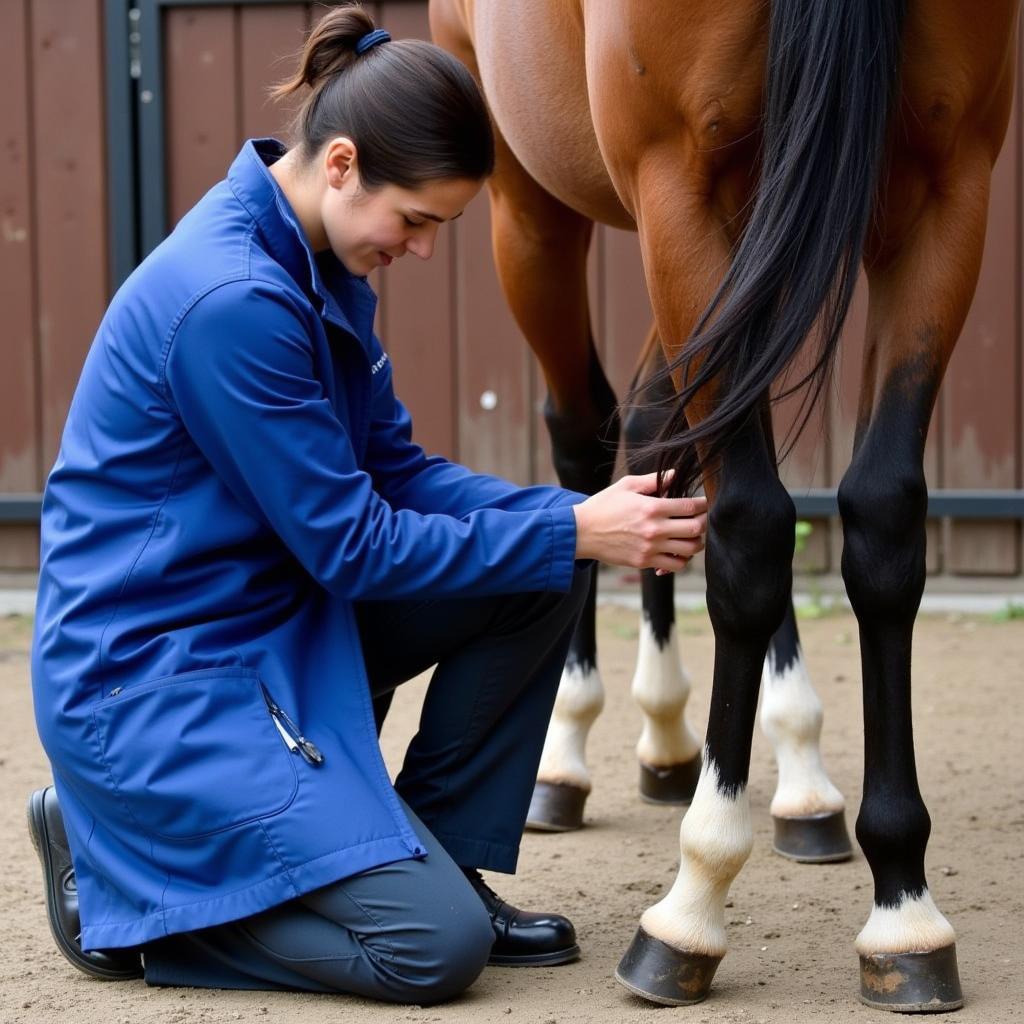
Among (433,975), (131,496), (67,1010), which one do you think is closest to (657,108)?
(131,496)

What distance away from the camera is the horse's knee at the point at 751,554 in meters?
1.98

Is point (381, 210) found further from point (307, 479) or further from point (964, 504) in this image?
point (964, 504)

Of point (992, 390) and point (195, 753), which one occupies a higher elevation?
point (992, 390)

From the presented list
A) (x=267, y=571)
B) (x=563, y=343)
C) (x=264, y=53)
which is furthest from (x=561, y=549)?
(x=264, y=53)

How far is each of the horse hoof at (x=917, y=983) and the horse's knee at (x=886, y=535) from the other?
42 centimetres

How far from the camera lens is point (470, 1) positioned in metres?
3.06

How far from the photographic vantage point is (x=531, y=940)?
2129mm

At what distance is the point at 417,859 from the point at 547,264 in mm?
1563

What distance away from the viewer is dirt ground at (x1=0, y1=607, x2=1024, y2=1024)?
76.2 inches

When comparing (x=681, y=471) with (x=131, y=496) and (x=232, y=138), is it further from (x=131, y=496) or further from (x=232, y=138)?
(x=232, y=138)

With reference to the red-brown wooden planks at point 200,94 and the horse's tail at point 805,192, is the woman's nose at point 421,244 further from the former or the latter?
the red-brown wooden planks at point 200,94

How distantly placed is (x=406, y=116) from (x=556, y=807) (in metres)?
1.44

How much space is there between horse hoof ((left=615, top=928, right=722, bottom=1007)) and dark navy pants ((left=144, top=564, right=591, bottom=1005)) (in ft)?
0.65

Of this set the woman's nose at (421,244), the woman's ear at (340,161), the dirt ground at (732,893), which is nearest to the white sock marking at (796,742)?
the dirt ground at (732,893)
